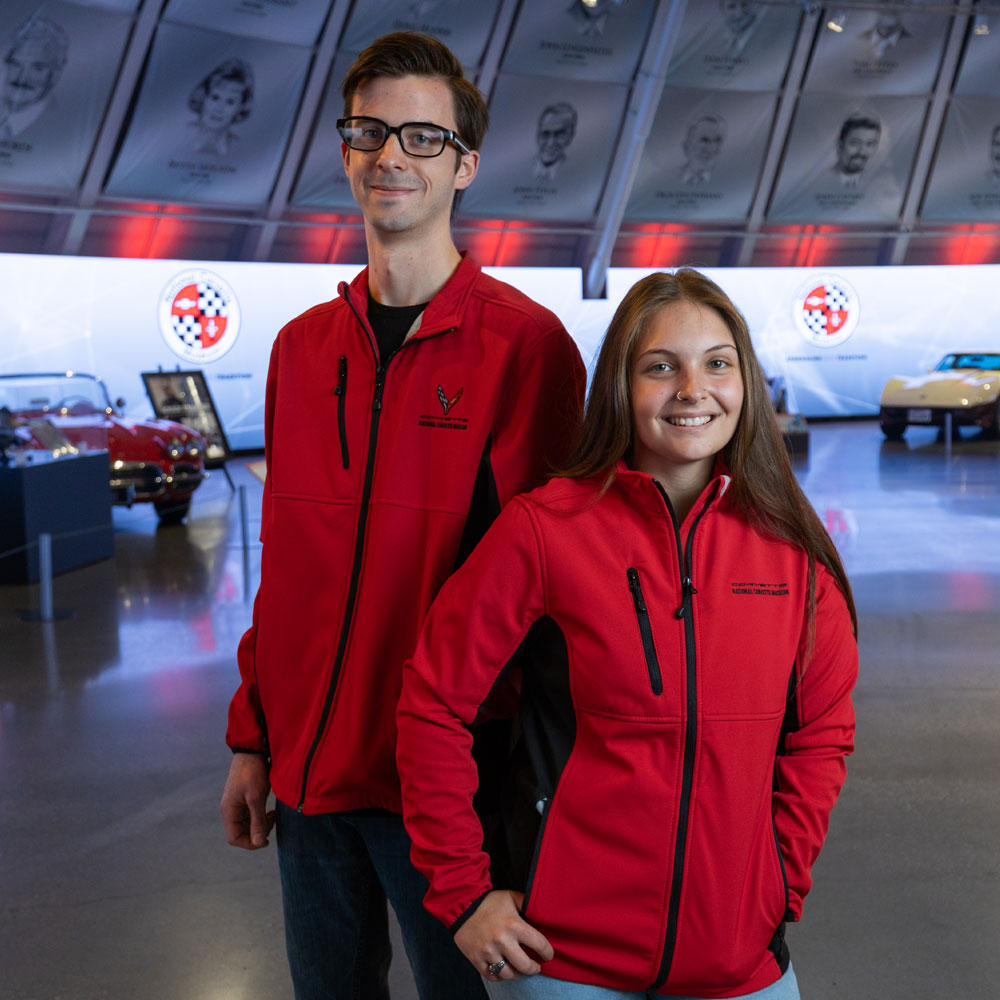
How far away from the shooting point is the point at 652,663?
4.89ft

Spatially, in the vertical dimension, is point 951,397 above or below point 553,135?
below

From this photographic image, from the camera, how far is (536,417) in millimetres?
1703

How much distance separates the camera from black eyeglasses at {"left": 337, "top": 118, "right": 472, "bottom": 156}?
1673mm

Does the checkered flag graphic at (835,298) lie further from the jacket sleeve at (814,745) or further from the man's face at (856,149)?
the jacket sleeve at (814,745)

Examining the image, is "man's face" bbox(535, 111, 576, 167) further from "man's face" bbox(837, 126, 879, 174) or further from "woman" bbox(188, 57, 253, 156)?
"man's face" bbox(837, 126, 879, 174)

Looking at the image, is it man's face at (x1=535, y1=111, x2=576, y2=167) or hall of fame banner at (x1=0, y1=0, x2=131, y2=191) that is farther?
man's face at (x1=535, y1=111, x2=576, y2=167)

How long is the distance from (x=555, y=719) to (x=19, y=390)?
826 centimetres

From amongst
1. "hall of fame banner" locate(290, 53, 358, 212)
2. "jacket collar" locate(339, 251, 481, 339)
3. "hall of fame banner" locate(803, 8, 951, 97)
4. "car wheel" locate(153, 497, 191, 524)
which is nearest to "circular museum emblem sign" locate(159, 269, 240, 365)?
"hall of fame banner" locate(290, 53, 358, 212)

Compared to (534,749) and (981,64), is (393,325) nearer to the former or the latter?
(534,749)

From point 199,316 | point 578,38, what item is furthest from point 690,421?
point 578,38

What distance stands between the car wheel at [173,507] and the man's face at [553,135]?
9.91 metres

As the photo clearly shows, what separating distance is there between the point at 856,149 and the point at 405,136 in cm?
2021

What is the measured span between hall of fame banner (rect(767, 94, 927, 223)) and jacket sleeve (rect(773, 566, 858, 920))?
765 inches

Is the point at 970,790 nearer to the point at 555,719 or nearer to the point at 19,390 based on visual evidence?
the point at 555,719
